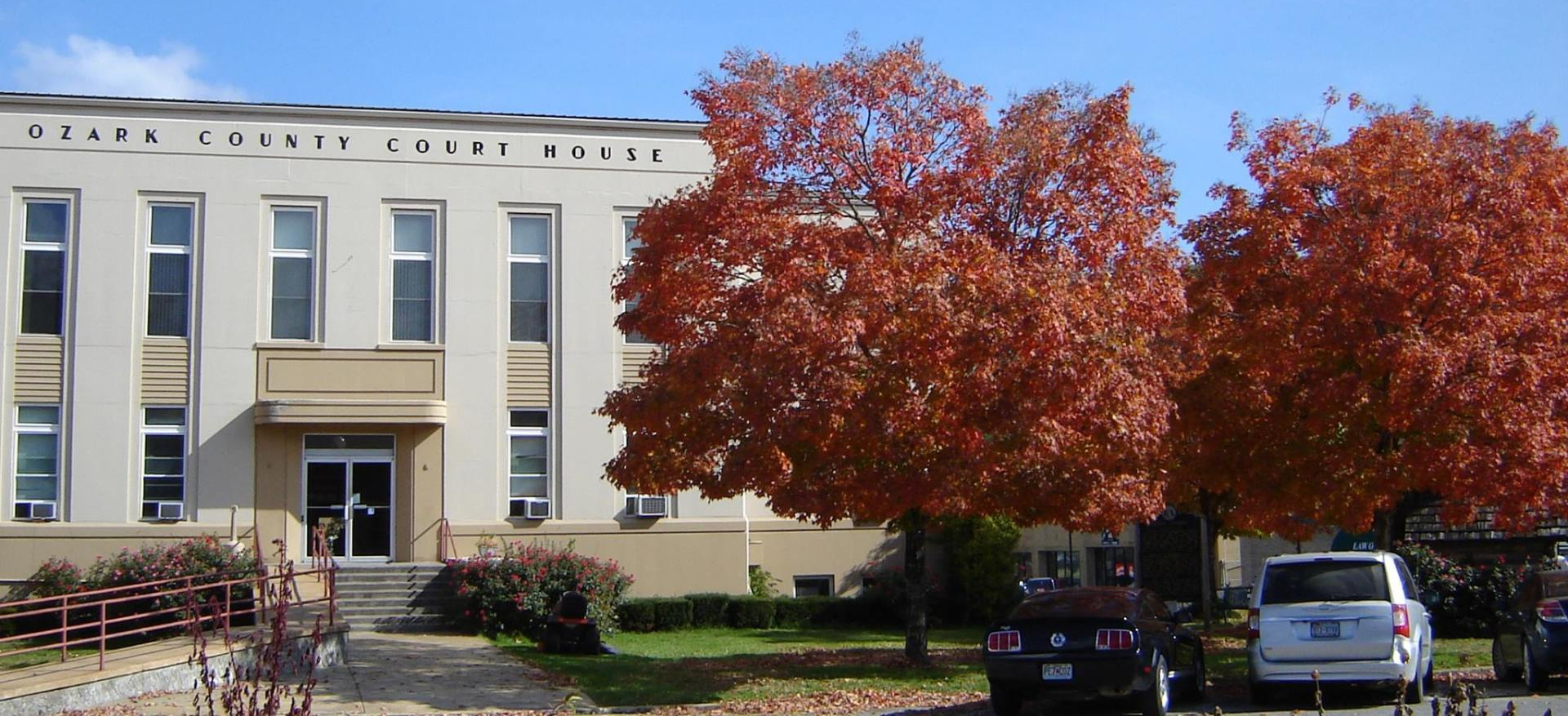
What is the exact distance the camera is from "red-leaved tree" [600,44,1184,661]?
50.3 feet

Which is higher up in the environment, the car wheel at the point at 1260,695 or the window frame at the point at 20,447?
the window frame at the point at 20,447

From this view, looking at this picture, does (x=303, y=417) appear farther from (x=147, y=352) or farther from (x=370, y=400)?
(x=147, y=352)

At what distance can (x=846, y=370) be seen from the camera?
15430mm

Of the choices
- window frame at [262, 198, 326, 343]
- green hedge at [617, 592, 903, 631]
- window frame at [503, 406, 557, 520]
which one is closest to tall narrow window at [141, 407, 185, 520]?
window frame at [262, 198, 326, 343]

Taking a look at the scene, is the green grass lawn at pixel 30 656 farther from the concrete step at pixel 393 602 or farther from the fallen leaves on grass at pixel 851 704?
the fallen leaves on grass at pixel 851 704

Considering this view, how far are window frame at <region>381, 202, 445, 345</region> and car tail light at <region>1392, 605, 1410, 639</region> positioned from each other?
1811cm

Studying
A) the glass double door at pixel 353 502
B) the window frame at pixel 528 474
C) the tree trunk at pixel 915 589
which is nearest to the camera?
the tree trunk at pixel 915 589

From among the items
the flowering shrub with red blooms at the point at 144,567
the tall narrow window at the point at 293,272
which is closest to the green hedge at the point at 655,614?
the flowering shrub with red blooms at the point at 144,567

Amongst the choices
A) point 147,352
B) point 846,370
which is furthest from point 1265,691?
point 147,352

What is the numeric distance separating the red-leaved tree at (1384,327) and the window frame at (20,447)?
19.2 m

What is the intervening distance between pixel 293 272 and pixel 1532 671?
69.2 ft

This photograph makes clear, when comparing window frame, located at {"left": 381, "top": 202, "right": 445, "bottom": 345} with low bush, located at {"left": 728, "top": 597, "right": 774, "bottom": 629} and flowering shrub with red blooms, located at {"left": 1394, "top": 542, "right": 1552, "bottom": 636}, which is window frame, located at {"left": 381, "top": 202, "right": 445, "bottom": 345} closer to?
low bush, located at {"left": 728, "top": 597, "right": 774, "bottom": 629}

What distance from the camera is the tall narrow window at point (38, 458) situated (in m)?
26.2

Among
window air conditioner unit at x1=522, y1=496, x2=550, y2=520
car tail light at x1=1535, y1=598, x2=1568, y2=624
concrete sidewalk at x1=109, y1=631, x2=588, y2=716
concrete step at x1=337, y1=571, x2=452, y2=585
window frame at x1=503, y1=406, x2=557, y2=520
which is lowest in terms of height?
concrete sidewalk at x1=109, y1=631, x2=588, y2=716
